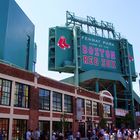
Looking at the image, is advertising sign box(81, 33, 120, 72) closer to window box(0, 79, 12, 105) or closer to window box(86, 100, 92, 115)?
window box(86, 100, 92, 115)

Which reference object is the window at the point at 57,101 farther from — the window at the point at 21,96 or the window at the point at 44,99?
the window at the point at 21,96

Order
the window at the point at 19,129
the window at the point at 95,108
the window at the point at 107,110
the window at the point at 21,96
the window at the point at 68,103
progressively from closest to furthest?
the window at the point at 19,129 < the window at the point at 21,96 < the window at the point at 68,103 < the window at the point at 95,108 < the window at the point at 107,110

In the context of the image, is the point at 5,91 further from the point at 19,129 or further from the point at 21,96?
the point at 19,129

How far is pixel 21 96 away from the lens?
1184 inches

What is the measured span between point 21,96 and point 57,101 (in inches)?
315

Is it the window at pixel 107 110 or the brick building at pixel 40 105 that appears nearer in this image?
the brick building at pixel 40 105

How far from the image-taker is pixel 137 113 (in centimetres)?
7375

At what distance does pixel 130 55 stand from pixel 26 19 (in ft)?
121

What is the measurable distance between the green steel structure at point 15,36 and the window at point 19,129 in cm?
1198

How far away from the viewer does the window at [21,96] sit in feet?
96.5

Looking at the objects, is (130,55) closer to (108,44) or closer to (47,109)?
(108,44)

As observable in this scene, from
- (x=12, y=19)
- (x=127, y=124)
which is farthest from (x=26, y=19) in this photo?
(x=127, y=124)

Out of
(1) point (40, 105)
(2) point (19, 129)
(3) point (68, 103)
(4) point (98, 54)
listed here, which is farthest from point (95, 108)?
(4) point (98, 54)

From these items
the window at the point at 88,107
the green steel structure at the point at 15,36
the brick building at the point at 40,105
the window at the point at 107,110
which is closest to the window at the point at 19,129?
the brick building at the point at 40,105
